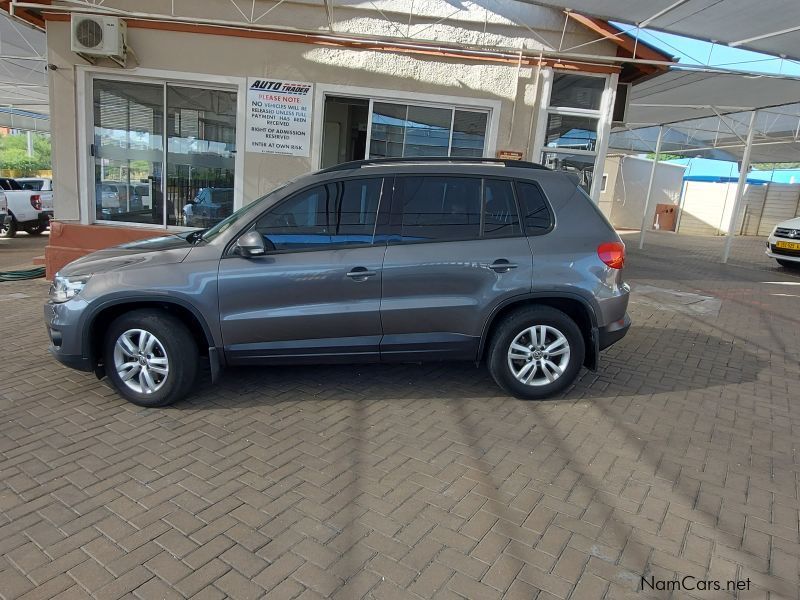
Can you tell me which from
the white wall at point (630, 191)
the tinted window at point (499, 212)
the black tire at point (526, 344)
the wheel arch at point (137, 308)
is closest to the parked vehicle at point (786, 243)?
the black tire at point (526, 344)

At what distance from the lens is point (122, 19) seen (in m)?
7.46

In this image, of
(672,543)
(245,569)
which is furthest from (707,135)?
(245,569)

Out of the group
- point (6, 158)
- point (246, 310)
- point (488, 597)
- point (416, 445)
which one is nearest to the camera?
point (488, 597)

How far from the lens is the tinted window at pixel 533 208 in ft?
14.0

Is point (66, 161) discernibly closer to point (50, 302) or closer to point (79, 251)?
point (79, 251)

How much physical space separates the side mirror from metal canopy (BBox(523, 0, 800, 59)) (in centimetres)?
572

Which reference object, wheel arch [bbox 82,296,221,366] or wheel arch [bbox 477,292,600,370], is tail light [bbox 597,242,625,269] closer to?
wheel arch [bbox 477,292,600,370]

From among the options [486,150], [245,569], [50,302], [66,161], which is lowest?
[245,569]

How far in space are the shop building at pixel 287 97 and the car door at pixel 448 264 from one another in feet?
13.5

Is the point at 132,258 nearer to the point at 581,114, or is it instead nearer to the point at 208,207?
the point at 208,207

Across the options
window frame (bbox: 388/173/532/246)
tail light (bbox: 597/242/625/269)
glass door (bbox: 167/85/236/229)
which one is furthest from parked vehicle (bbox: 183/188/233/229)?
tail light (bbox: 597/242/625/269)

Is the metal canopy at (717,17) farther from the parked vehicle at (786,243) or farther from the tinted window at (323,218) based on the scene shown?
the parked vehicle at (786,243)

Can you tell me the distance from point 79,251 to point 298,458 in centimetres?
652

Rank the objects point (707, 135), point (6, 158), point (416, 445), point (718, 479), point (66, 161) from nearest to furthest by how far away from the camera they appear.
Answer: point (718, 479)
point (416, 445)
point (66, 161)
point (707, 135)
point (6, 158)
